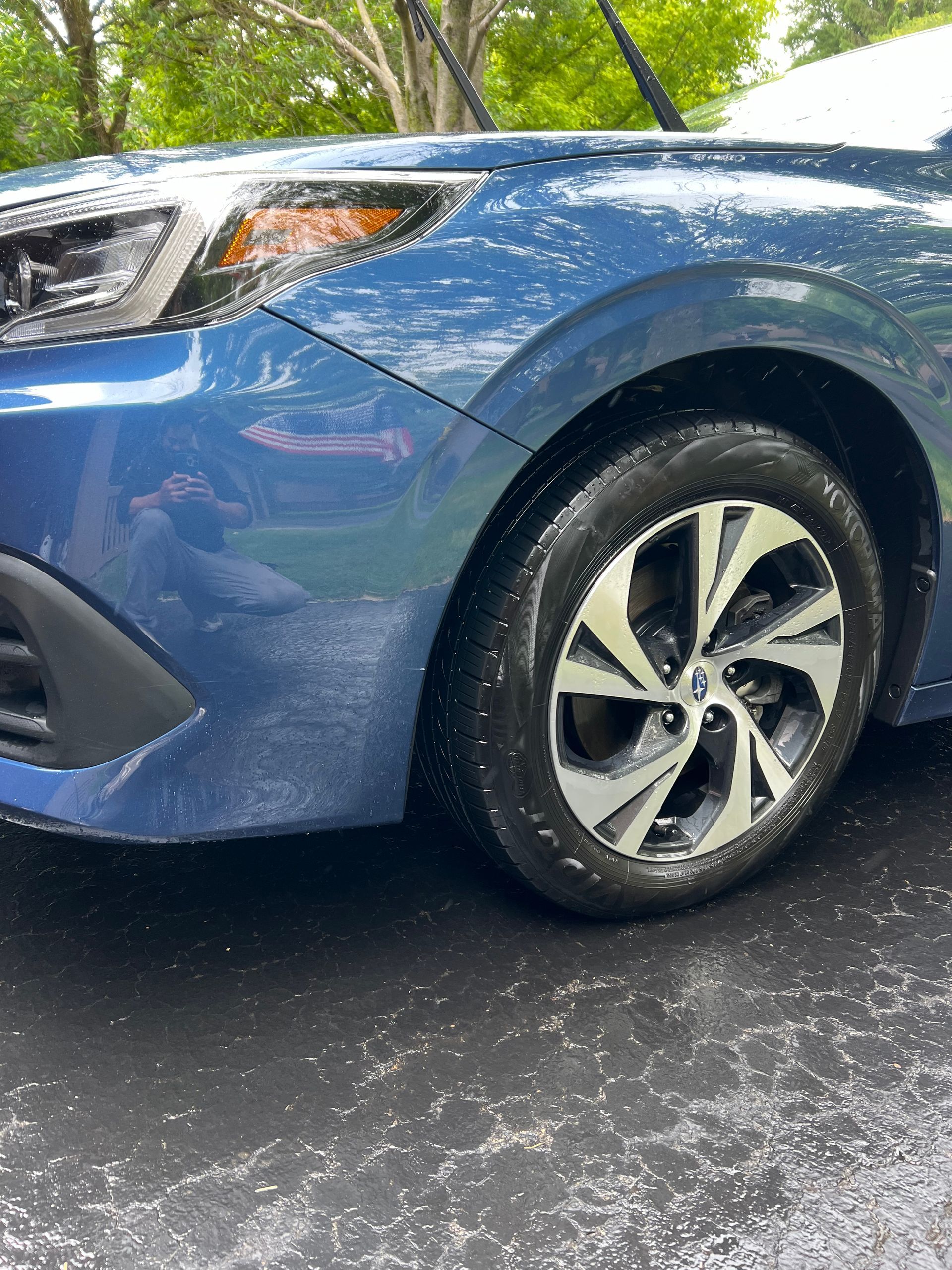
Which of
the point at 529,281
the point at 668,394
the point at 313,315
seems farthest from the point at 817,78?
the point at 313,315

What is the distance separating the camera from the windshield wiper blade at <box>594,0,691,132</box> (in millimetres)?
2213

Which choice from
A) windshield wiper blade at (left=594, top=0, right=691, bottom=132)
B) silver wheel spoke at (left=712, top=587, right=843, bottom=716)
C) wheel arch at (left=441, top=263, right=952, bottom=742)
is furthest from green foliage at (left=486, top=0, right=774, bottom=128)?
silver wheel spoke at (left=712, top=587, right=843, bottom=716)

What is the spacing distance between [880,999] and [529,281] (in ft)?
4.10

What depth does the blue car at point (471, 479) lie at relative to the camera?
1.34 m

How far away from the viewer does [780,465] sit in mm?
1765

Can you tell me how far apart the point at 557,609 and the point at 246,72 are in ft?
41.8

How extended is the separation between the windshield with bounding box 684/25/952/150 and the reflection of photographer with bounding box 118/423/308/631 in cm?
105

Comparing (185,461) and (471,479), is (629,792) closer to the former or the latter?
(471,479)

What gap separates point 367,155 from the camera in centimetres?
148

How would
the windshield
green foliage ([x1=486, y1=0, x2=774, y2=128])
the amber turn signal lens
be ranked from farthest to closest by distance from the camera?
green foliage ([x1=486, y1=0, x2=774, y2=128])
the windshield
the amber turn signal lens

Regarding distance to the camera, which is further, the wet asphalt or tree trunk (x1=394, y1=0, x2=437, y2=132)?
tree trunk (x1=394, y1=0, x2=437, y2=132)

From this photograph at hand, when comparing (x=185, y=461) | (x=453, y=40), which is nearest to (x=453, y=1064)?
(x=185, y=461)

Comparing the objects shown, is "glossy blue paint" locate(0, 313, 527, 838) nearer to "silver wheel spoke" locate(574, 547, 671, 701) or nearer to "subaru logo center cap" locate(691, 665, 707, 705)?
"silver wheel spoke" locate(574, 547, 671, 701)

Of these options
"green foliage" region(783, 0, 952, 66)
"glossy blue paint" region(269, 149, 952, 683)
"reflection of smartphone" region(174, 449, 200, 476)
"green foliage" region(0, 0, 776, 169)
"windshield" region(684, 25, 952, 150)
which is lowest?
"reflection of smartphone" region(174, 449, 200, 476)
